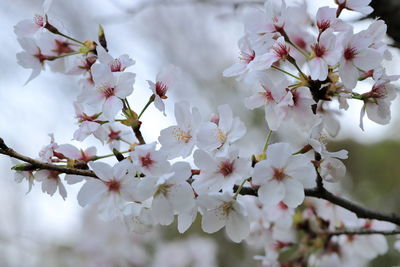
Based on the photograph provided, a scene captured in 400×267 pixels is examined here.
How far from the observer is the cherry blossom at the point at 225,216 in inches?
28.5

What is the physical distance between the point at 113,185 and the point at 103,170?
0.03m

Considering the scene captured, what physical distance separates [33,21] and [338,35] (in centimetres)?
60

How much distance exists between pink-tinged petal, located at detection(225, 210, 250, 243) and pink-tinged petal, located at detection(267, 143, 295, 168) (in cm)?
11

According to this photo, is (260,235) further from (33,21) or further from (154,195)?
(33,21)

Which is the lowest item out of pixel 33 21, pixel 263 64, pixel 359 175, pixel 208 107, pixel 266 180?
pixel 359 175

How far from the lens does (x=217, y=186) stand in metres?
0.72

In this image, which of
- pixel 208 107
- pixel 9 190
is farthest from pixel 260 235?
pixel 9 190

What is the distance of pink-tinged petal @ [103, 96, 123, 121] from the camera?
2.53 feet

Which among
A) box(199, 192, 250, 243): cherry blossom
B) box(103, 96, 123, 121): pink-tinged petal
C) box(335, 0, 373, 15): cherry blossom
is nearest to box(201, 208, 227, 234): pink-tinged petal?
box(199, 192, 250, 243): cherry blossom

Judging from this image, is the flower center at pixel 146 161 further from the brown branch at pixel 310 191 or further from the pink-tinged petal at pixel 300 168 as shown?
the pink-tinged petal at pixel 300 168

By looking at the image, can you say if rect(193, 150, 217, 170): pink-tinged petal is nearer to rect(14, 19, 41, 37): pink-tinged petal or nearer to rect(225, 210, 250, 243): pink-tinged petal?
rect(225, 210, 250, 243): pink-tinged petal

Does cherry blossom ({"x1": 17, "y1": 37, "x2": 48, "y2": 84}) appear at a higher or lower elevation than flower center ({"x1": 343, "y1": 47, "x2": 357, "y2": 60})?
higher

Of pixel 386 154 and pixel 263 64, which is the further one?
pixel 386 154

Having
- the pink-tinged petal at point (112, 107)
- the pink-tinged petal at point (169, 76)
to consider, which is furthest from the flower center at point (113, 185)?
the pink-tinged petal at point (169, 76)
